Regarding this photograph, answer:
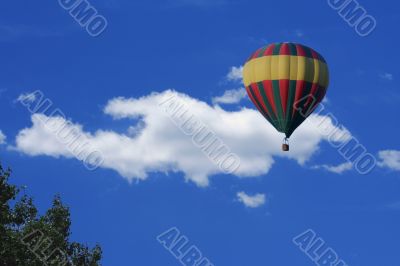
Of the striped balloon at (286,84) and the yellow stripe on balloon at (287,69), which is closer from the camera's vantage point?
the striped balloon at (286,84)

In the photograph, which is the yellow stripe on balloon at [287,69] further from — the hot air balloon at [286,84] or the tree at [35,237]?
the tree at [35,237]

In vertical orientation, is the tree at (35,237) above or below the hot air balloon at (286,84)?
below

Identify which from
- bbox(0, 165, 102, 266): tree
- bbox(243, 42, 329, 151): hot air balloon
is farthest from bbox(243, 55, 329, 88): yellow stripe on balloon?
bbox(0, 165, 102, 266): tree

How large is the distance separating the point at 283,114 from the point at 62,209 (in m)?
18.0

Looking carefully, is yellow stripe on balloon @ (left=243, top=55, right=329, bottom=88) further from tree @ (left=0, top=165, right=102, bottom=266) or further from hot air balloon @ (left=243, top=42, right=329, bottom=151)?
tree @ (left=0, top=165, right=102, bottom=266)

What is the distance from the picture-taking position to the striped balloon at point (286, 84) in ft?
221

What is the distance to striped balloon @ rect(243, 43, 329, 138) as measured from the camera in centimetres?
6731

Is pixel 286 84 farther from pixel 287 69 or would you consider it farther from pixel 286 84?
pixel 287 69

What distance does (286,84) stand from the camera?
6731 centimetres

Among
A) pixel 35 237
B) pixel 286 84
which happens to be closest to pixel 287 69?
pixel 286 84

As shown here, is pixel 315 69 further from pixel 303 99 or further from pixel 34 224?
pixel 34 224

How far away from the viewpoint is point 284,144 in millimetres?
66438

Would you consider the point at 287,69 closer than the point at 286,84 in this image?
No

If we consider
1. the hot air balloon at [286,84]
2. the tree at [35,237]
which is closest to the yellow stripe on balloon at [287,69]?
the hot air balloon at [286,84]
